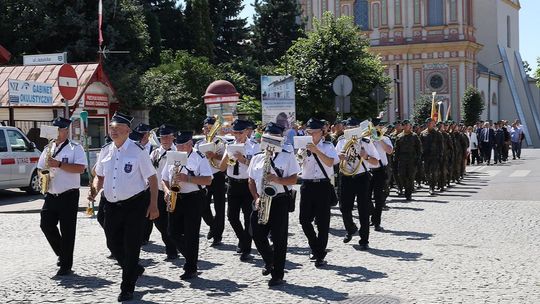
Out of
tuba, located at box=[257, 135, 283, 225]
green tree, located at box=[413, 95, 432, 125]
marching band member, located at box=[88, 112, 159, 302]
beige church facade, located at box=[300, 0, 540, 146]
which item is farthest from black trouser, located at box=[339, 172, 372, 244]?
beige church facade, located at box=[300, 0, 540, 146]

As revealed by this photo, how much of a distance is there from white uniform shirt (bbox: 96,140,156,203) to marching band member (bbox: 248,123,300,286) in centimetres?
143

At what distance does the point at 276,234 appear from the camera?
909cm

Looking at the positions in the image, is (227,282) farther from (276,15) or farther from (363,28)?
(363,28)

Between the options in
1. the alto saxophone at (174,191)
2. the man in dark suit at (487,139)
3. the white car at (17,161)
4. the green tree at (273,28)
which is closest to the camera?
the alto saxophone at (174,191)

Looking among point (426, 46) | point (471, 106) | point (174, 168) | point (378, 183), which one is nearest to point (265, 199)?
point (174, 168)

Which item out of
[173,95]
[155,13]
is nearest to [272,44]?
[155,13]

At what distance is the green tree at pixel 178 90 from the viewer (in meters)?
36.1

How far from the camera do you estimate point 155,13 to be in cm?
5566

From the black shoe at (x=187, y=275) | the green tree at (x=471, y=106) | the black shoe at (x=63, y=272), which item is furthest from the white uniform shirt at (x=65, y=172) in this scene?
the green tree at (x=471, y=106)

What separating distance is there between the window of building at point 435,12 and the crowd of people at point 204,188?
52.3 m

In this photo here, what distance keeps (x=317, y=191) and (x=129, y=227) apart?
2936 mm

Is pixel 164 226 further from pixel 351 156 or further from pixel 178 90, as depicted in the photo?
pixel 178 90

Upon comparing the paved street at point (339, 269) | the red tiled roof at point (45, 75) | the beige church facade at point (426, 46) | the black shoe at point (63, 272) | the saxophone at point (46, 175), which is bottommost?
the paved street at point (339, 269)

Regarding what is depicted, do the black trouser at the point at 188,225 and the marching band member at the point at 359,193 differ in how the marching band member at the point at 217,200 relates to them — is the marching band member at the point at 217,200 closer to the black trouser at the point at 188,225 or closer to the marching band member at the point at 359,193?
the marching band member at the point at 359,193
